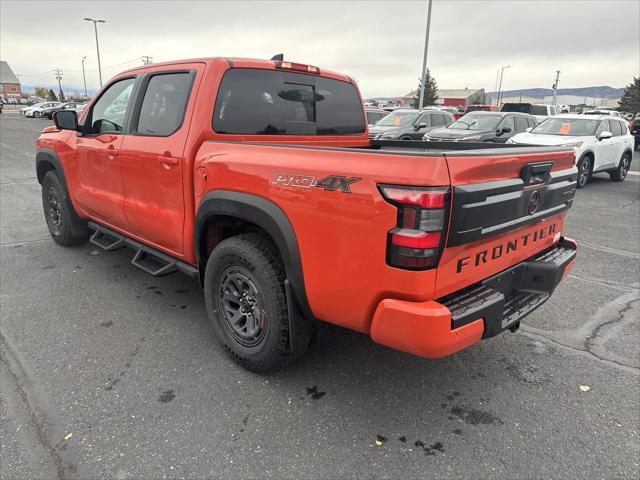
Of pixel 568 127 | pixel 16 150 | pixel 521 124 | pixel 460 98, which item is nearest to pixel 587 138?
pixel 568 127

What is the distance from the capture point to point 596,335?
356cm

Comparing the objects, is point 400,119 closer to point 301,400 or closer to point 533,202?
point 533,202

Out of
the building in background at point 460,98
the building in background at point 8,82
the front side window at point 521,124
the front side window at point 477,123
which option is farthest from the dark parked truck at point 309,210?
the building in background at point 8,82

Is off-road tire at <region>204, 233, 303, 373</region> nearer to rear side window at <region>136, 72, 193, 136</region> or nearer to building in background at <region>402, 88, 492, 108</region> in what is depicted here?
rear side window at <region>136, 72, 193, 136</region>

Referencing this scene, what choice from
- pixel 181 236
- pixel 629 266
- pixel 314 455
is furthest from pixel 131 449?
pixel 629 266

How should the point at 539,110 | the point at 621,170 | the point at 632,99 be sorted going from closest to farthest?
1. the point at 621,170
2. the point at 539,110
3. the point at 632,99

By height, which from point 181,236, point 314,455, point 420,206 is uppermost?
point 420,206

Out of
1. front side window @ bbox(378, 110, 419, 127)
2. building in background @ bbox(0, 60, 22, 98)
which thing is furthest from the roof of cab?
building in background @ bbox(0, 60, 22, 98)

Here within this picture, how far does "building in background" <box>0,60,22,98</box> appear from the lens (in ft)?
382

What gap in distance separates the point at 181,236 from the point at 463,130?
463 inches

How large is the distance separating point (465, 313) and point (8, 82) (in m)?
150

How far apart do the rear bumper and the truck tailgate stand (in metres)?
0.07

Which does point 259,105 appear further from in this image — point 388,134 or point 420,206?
point 388,134

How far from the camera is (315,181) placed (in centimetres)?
222
